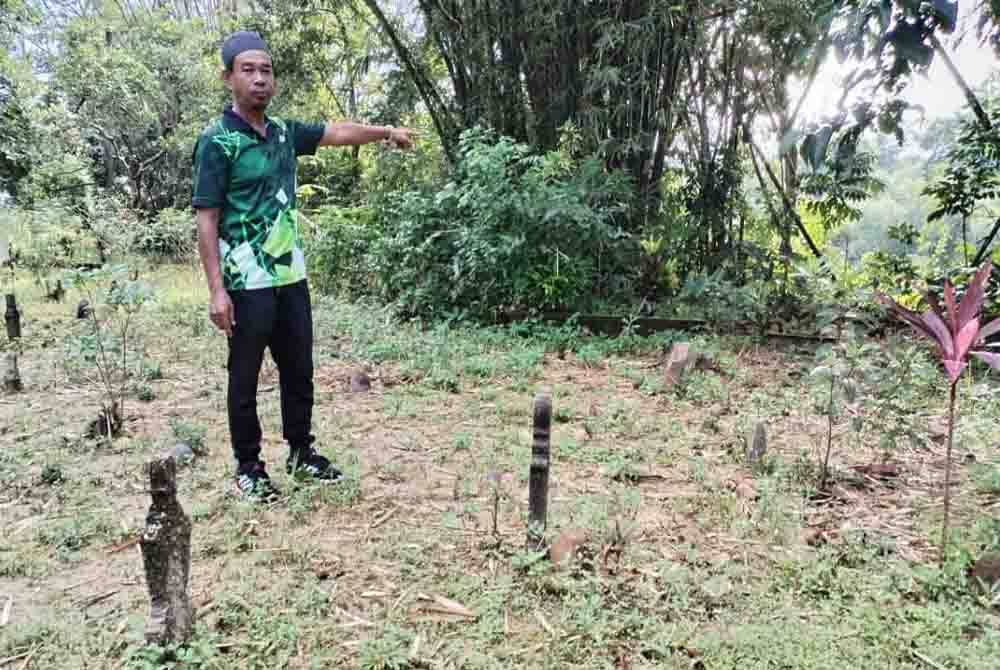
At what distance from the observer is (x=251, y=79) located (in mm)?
2256

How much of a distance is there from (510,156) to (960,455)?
349cm

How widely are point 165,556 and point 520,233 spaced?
3.81 metres

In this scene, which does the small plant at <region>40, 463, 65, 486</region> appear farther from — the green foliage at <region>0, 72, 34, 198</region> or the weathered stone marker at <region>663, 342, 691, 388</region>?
the green foliage at <region>0, 72, 34, 198</region>

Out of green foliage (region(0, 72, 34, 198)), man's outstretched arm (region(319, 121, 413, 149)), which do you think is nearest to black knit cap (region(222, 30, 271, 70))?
man's outstretched arm (region(319, 121, 413, 149))

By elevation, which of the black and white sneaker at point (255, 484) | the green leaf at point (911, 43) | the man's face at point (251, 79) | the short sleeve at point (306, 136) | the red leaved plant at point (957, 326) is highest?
the man's face at point (251, 79)

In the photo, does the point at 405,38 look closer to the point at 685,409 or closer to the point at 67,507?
the point at 685,409

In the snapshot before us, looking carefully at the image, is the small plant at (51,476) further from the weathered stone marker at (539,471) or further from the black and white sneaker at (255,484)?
the weathered stone marker at (539,471)

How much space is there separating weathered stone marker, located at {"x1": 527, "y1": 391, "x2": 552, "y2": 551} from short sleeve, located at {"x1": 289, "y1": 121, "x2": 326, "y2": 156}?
53.5 inches

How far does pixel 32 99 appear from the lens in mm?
7664

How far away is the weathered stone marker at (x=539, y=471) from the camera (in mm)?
1991

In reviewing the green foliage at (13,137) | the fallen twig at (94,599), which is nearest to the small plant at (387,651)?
the fallen twig at (94,599)

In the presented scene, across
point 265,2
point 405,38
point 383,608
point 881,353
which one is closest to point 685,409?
point 881,353

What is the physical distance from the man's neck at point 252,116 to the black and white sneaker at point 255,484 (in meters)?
1.21

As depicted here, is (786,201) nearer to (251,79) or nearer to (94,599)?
(251,79)
